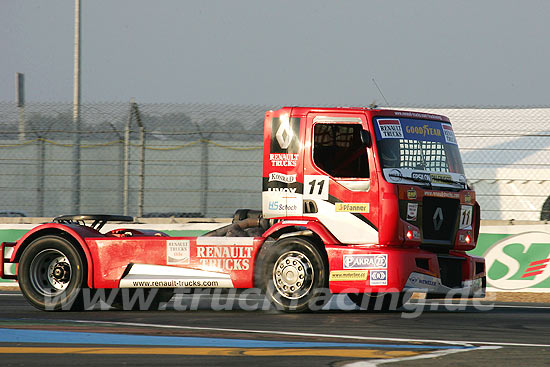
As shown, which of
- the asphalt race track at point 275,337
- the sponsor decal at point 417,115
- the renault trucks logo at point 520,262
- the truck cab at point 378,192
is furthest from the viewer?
the renault trucks logo at point 520,262

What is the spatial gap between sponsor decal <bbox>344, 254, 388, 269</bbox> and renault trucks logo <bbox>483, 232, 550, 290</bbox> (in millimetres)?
4327

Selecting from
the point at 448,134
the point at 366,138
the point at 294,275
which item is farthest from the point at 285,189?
the point at 448,134

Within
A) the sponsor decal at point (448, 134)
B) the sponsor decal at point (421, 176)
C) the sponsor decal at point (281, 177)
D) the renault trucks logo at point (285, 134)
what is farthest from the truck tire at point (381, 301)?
the renault trucks logo at point (285, 134)

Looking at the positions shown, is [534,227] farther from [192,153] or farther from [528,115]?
[192,153]

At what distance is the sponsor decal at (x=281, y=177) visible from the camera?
10.4 metres

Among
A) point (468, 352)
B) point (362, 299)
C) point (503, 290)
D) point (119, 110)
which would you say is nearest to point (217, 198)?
point (119, 110)

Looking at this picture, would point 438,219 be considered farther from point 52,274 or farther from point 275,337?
point 52,274

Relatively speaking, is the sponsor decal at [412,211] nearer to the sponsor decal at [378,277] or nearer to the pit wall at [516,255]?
the sponsor decal at [378,277]

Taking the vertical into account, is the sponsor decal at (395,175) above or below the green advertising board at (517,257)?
above

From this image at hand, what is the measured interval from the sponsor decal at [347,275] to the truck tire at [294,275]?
0.31ft

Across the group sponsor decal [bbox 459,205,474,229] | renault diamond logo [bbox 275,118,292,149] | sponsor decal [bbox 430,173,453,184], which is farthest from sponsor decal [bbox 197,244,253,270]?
sponsor decal [bbox 459,205,474,229]

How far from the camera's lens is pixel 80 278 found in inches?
430

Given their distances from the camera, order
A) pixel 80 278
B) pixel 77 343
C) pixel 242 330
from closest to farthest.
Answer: pixel 77 343 < pixel 242 330 < pixel 80 278

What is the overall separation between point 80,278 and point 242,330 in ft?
10.7
